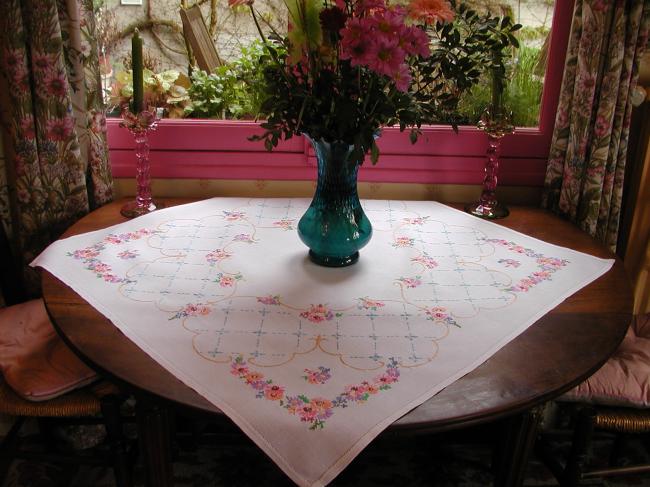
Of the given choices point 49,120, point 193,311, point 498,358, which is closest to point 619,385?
point 498,358

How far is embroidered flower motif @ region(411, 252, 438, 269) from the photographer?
146cm

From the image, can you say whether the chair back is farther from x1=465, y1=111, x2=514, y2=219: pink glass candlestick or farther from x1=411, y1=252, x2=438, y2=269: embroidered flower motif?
x1=465, y1=111, x2=514, y2=219: pink glass candlestick

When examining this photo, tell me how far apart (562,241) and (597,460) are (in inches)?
31.1

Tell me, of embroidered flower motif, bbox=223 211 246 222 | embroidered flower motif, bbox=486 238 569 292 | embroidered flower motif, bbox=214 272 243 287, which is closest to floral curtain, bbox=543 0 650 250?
embroidered flower motif, bbox=486 238 569 292

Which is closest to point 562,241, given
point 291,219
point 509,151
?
point 509,151

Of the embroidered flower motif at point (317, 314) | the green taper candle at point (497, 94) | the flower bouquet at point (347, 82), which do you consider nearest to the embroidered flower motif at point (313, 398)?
the embroidered flower motif at point (317, 314)

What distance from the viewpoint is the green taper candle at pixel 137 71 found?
1.52 meters

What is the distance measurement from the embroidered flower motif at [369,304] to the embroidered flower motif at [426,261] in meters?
0.23

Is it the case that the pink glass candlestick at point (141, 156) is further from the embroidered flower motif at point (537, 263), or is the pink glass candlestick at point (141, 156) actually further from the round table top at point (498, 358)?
the embroidered flower motif at point (537, 263)

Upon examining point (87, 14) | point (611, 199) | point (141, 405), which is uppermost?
point (87, 14)

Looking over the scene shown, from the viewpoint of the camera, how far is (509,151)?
1938 millimetres

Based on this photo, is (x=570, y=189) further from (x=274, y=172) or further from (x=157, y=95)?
(x=157, y=95)

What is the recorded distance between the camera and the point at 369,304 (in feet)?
4.17

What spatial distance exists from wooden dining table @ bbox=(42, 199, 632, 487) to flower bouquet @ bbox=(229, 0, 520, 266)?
0.46 m
